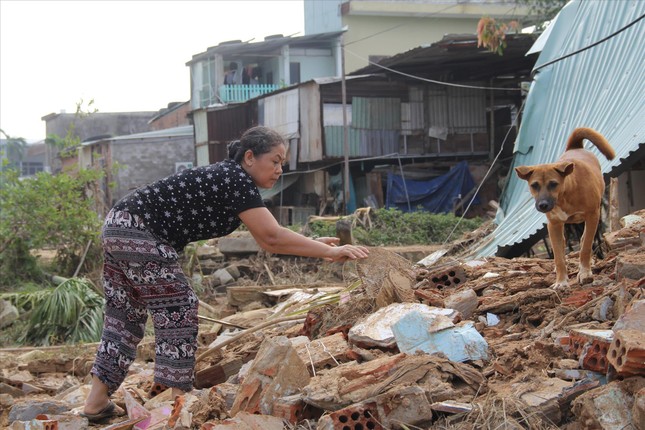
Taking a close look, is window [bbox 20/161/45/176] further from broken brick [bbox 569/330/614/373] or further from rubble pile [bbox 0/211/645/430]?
broken brick [bbox 569/330/614/373]

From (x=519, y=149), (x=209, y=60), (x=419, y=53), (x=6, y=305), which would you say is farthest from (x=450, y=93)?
(x=6, y=305)

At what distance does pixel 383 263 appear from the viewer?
551 cm

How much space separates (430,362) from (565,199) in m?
1.94

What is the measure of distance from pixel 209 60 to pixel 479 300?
2799cm

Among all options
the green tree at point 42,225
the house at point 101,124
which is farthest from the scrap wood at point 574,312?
the house at point 101,124

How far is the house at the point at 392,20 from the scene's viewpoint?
3406 centimetres

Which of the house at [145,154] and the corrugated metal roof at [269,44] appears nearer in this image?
the corrugated metal roof at [269,44]

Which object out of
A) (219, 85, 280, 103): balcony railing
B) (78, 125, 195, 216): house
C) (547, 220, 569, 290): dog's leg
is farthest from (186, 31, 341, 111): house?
(547, 220, 569, 290): dog's leg

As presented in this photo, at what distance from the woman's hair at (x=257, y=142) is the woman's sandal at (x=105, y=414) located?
1.55 m

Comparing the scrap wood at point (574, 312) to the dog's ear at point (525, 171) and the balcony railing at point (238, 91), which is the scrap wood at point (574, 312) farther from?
the balcony railing at point (238, 91)

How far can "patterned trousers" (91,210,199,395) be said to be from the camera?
14.6ft

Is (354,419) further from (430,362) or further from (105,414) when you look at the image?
(105,414)

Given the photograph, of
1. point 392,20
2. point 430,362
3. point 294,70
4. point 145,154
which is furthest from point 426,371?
point 392,20

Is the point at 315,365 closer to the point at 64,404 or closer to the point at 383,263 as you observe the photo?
the point at 383,263
